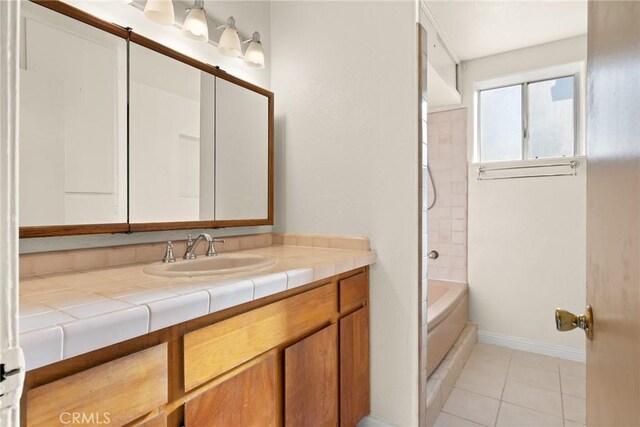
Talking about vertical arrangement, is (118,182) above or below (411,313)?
above

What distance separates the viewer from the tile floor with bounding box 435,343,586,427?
1.79 meters

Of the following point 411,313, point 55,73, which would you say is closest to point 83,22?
point 55,73

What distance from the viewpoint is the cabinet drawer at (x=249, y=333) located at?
34.6 inches

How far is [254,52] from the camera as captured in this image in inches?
72.9

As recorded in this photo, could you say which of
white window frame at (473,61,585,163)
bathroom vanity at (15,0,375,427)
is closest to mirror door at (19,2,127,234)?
bathroom vanity at (15,0,375,427)

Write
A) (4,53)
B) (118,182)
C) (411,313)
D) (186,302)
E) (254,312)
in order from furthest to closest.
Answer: (411,313) → (118,182) → (254,312) → (186,302) → (4,53)

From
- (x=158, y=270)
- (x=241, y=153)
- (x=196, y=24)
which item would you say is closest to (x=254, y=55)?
(x=196, y=24)

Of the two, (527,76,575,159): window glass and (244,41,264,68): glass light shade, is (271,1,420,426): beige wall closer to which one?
(244,41,264,68): glass light shade

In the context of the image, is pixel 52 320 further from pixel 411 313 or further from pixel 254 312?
pixel 411 313

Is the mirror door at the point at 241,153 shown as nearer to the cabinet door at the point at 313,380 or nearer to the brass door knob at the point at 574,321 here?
the cabinet door at the point at 313,380

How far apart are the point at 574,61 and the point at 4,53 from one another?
325cm

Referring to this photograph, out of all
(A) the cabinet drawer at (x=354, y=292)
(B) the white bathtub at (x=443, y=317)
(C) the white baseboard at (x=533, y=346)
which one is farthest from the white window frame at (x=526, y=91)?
(A) the cabinet drawer at (x=354, y=292)

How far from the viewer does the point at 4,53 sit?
1.02 ft

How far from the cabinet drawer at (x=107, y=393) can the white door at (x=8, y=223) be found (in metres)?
0.39
